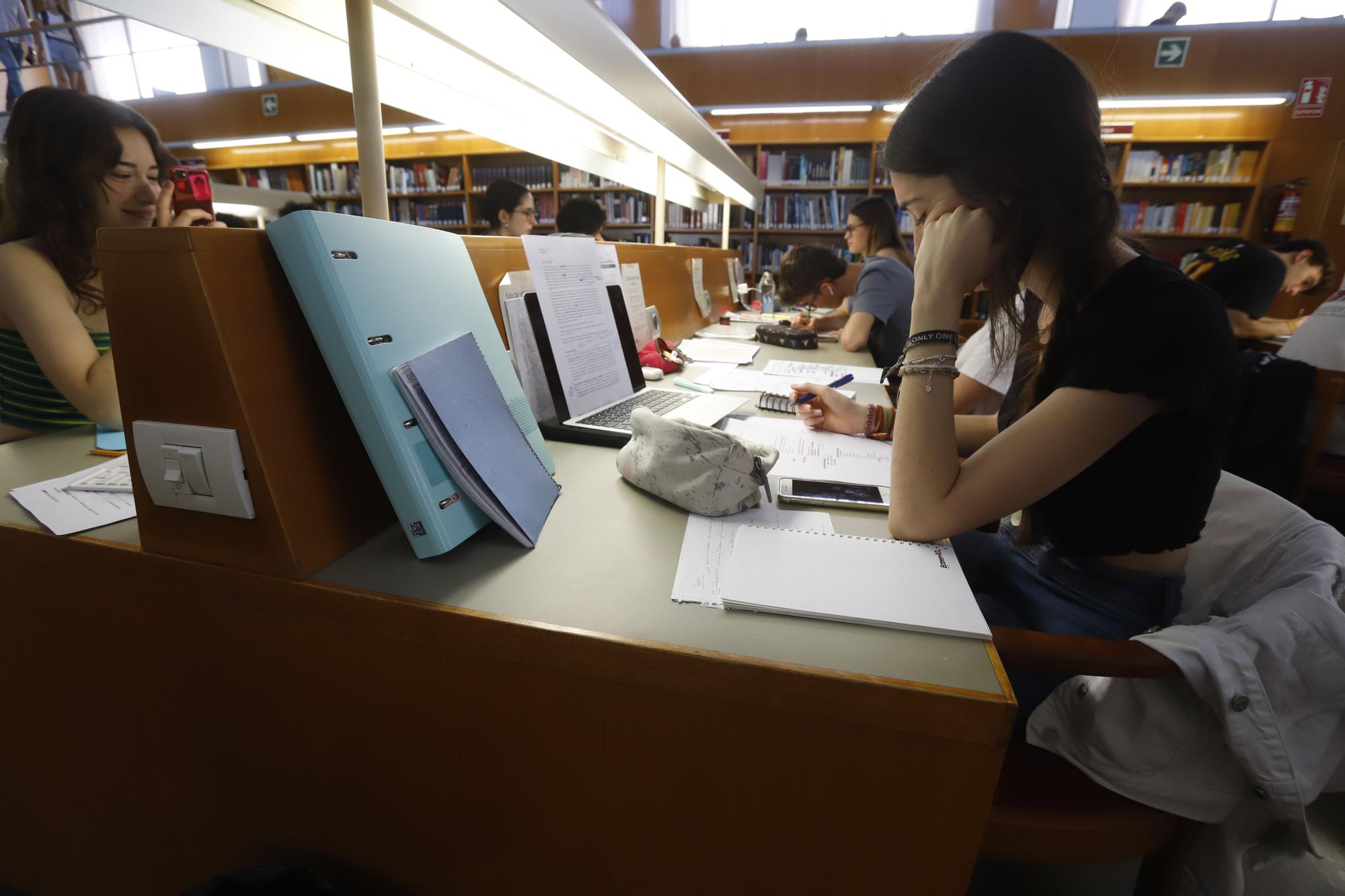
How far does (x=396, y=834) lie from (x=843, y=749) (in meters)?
0.51

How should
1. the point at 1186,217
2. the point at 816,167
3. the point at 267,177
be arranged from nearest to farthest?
the point at 1186,217 → the point at 816,167 → the point at 267,177

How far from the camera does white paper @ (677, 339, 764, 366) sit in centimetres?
197

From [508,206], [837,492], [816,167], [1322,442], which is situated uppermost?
[816,167]

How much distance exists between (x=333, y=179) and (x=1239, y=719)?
8.11 meters

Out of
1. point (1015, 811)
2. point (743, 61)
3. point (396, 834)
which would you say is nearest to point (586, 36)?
point (396, 834)

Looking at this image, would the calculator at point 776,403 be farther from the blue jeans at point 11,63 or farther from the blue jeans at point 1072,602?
the blue jeans at point 11,63

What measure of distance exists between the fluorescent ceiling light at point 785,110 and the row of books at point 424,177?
2706 millimetres

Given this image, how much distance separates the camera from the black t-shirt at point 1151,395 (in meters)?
0.70

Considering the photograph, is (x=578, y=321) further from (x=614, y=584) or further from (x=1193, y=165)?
(x=1193, y=165)

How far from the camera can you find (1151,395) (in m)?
0.70

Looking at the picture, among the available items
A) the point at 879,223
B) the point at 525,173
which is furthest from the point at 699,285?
the point at 525,173

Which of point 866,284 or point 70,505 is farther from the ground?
point 866,284

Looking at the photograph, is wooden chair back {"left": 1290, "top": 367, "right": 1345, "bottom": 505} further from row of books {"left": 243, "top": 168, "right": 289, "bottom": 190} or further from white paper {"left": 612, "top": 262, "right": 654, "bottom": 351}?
row of books {"left": 243, "top": 168, "right": 289, "bottom": 190}

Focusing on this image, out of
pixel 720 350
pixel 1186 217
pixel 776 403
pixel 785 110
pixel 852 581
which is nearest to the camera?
pixel 852 581
